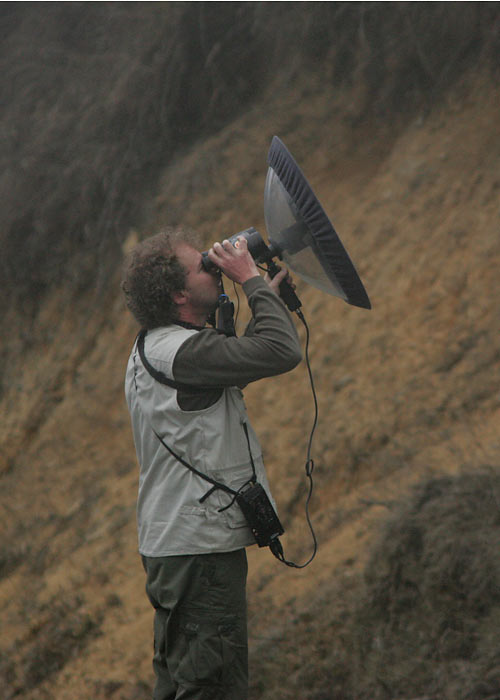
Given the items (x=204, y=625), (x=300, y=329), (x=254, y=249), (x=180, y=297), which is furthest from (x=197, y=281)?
(x=300, y=329)

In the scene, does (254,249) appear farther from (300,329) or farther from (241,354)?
(300,329)

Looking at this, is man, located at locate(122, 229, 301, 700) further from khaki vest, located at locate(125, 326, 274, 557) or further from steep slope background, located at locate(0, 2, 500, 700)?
steep slope background, located at locate(0, 2, 500, 700)

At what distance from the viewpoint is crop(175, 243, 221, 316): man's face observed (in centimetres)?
231

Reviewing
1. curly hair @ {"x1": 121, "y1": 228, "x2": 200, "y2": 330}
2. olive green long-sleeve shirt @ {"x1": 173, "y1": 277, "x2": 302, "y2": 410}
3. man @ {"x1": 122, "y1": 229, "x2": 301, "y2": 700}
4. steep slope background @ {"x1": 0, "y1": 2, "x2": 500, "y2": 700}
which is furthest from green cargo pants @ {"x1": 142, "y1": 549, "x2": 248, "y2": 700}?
steep slope background @ {"x1": 0, "y1": 2, "x2": 500, "y2": 700}

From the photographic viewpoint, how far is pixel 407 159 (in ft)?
19.6

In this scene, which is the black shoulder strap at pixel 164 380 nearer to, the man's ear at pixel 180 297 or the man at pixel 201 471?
the man at pixel 201 471

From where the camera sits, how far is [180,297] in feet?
7.61

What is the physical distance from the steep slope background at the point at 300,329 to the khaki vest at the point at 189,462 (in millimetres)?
1352

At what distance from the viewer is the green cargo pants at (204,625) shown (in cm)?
208

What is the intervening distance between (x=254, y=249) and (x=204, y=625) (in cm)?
121

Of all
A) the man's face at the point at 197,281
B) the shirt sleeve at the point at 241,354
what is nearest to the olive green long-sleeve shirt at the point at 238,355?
the shirt sleeve at the point at 241,354

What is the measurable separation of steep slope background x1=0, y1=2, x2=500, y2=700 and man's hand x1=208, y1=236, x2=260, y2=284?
1.78m

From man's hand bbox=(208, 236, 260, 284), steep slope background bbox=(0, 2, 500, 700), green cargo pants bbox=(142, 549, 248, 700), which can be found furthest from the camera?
steep slope background bbox=(0, 2, 500, 700)

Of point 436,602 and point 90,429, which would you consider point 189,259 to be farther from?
point 90,429
